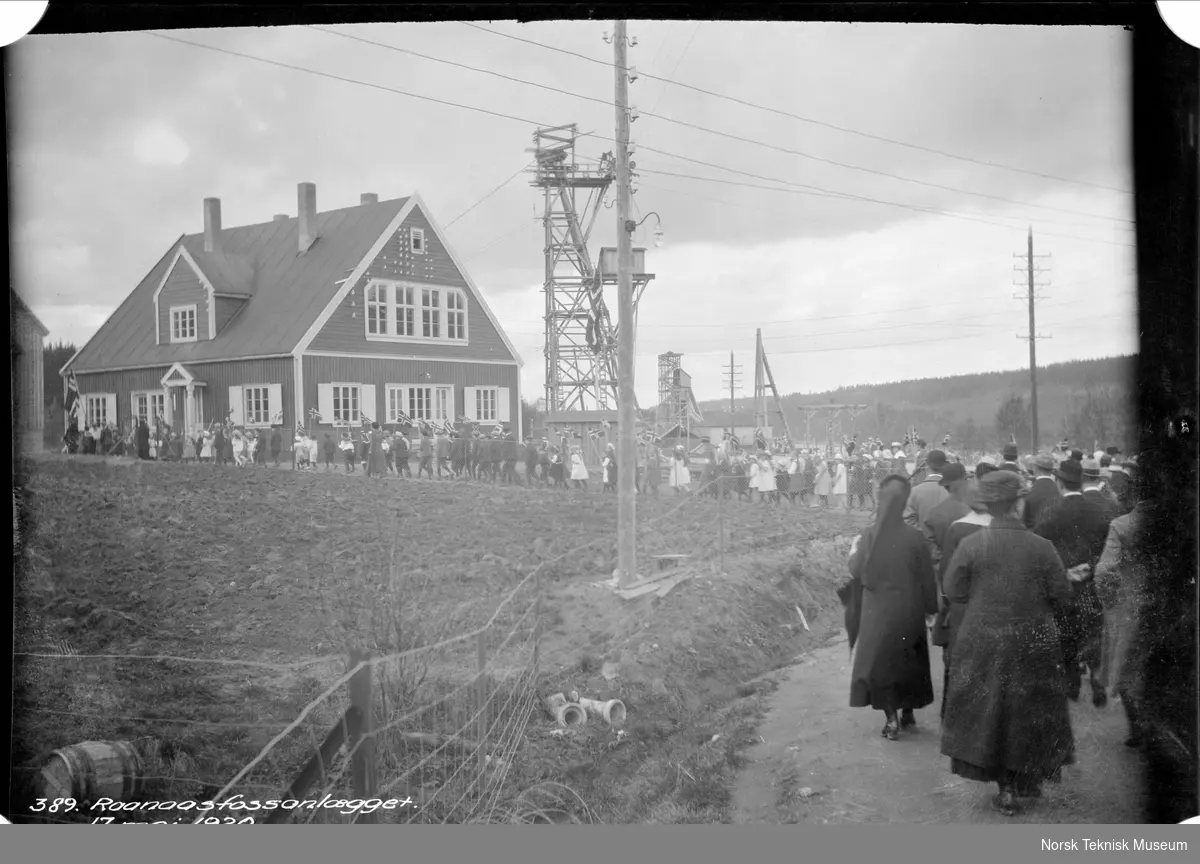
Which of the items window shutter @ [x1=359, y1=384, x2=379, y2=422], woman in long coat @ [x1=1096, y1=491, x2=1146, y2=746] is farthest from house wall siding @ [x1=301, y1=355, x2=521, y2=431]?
woman in long coat @ [x1=1096, y1=491, x2=1146, y2=746]

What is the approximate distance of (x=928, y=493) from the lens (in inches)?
167

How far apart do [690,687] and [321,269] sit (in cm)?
327

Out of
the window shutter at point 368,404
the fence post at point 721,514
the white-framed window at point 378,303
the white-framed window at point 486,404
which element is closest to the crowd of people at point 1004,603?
the fence post at point 721,514

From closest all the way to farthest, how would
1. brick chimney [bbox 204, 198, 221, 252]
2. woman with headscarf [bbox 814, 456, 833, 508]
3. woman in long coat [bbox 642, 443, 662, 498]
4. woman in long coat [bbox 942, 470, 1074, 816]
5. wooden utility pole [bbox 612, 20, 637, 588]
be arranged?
1. woman in long coat [bbox 942, 470, 1074, 816]
2. brick chimney [bbox 204, 198, 221, 252]
3. wooden utility pole [bbox 612, 20, 637, 588]
4. woman with headscarf [bbox 814, 456, 833, 508]
5. woman in long coat [bbox 642, 443, 662, 498]

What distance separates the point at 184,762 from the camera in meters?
3.58

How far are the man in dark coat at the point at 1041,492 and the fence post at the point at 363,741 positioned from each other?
3.45m

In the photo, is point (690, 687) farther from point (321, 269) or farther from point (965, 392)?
point (321, 269)

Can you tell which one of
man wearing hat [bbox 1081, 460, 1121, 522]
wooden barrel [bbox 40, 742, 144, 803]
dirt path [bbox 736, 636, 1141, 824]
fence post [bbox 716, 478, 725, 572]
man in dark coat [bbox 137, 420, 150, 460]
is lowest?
dirt path [bbox 736, 636, 1141, 824]

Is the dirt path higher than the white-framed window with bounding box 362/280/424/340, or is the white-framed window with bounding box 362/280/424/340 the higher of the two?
the white-framed window with bounding box 362/280/424/340

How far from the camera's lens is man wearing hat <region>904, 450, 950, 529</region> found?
4218 mm

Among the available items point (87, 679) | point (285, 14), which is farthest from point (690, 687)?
point (285, 14)

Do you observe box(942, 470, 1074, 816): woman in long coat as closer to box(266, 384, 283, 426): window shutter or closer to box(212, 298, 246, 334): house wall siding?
box(266, 384, 283, 426): window shutter

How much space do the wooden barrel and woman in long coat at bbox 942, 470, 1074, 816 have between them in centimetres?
384

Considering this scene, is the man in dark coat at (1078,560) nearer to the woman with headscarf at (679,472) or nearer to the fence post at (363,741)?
the woman with headscarf at (679,472)
